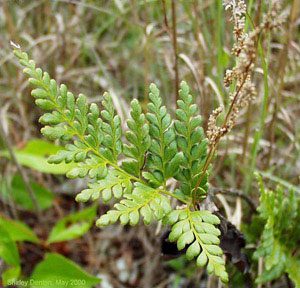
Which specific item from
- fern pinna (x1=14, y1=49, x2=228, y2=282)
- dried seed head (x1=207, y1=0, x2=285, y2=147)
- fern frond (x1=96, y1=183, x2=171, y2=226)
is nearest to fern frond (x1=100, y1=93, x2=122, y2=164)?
fern pinna (x1=14, y1=49, x2=228, y2=282)

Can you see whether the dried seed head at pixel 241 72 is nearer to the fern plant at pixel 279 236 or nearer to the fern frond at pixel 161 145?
the fern frond at pixel 161 145

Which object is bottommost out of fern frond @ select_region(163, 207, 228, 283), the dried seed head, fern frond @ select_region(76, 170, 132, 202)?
fern frond @ select_region(163, 207, 228, 283)

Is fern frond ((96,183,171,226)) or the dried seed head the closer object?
the dried seed head

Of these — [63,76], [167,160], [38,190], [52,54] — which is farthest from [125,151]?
[52,54]

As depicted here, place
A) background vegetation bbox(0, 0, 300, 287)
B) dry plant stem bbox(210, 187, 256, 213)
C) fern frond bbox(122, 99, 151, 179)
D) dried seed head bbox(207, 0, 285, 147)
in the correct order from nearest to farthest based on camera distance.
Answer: dried seed head bbox(207, 0, 285, 147) → fern frond bbox(122, 99, 151, 179) → dry plant stem bbox(210, 187, 256, 213) → background vegetation bbox(0, 0, 300, 287)

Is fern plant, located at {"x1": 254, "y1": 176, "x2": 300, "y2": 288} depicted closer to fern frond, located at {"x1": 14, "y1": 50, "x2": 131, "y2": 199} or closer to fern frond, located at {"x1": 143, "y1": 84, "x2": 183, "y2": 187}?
fern frond, located at {"x1": 143, "y1": 84, "x2": 183, "y2": 187}

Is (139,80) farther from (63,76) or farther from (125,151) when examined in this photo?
(125,151)

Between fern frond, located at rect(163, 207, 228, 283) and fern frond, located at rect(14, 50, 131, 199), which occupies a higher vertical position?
fern frond, located at rect(14, 50, 131, 199)

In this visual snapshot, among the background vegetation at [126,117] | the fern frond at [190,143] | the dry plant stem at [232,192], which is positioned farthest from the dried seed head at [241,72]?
the background vegetation at [126,117]
